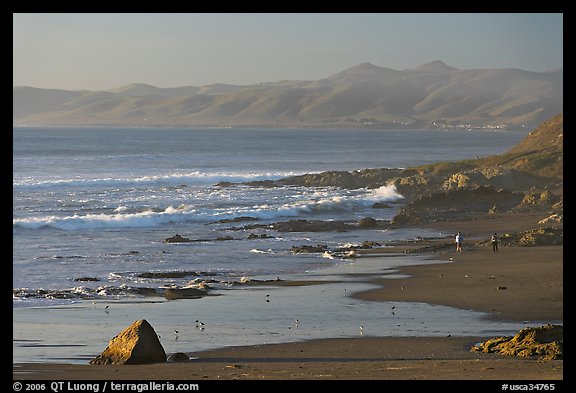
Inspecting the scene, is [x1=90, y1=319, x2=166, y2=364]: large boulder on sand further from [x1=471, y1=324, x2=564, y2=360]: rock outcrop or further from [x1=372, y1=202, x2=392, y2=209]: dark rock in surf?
[x1=372, y1=202, x2=392, y2=209]: dark rock in surf

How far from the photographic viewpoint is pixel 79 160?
104 m

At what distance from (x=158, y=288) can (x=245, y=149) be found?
396 feet

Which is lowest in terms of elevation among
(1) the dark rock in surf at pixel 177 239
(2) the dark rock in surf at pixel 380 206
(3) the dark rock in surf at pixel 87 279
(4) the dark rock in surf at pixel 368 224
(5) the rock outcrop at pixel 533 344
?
(2) the dark rock in surf at pixel 380 206

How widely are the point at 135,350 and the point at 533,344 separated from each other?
5.42m

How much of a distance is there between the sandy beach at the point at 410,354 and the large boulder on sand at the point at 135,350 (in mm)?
289

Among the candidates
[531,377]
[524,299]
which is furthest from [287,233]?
[531,377]

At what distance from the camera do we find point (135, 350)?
14.1m

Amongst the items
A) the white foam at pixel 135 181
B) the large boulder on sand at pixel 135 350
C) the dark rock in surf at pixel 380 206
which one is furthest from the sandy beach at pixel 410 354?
the white foam at pixel 135 181

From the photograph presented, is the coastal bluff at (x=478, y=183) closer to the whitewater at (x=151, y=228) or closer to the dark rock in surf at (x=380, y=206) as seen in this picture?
the dark rock in surf at (x=380, y=206)

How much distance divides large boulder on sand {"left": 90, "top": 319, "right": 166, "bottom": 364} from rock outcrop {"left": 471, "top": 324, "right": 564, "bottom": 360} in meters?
4.57

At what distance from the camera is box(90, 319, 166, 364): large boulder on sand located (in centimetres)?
1409

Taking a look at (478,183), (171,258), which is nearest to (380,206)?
(478,183)

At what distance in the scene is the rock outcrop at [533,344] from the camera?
13.8 m
